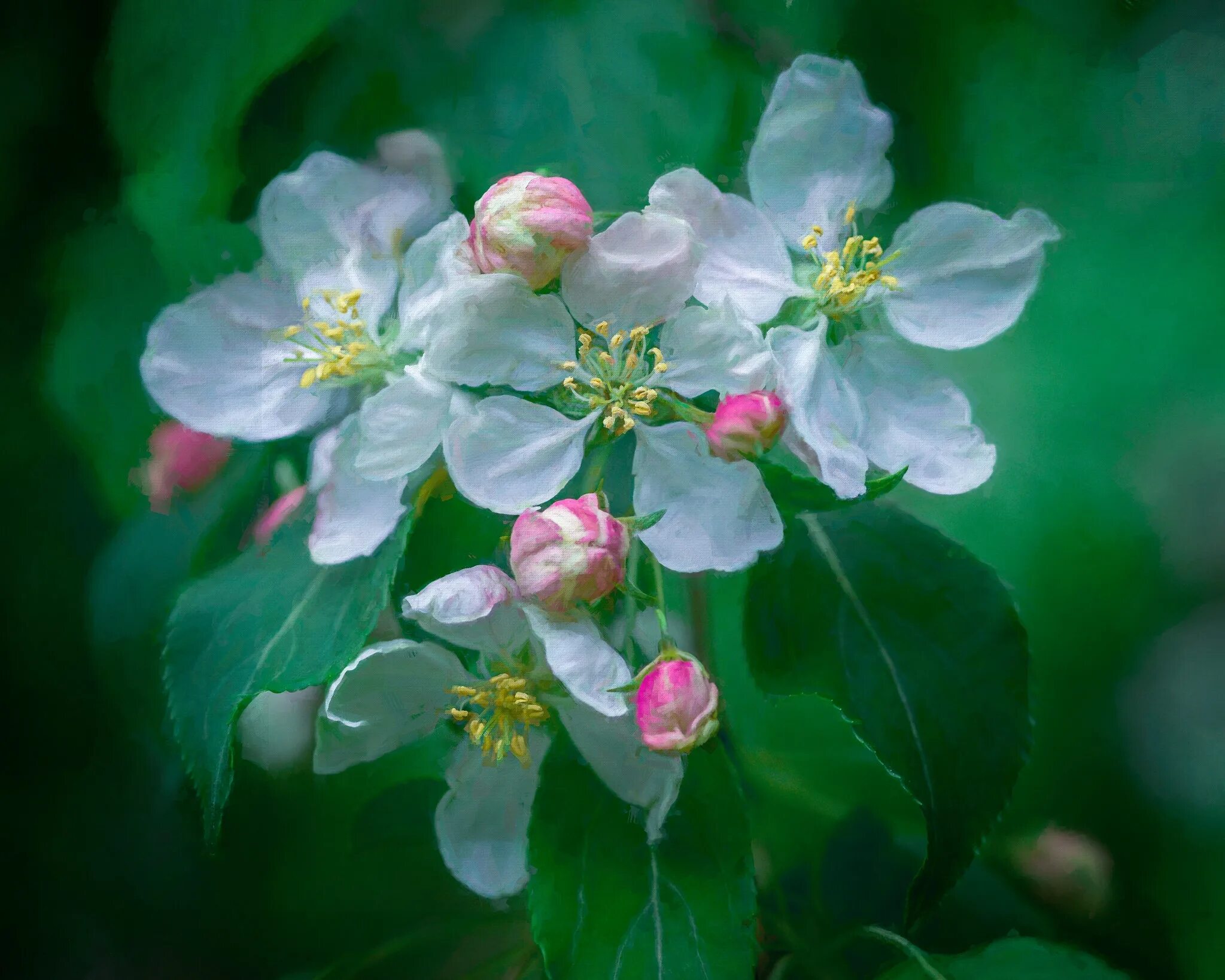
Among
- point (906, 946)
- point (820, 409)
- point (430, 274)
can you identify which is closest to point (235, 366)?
point (430, 274)

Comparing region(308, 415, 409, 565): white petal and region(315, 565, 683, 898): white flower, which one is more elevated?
region(308, 415, 409, 565): white petal

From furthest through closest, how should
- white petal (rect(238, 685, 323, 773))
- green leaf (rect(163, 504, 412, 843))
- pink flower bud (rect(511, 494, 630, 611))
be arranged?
white petal (rect(238, 685, 323, 773)), green leaf (rect(163, 504, 412, 843)), pink flower bud (rect(511, 494, 630, 611))

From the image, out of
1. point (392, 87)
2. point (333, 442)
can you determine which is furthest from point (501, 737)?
point (392, 87)

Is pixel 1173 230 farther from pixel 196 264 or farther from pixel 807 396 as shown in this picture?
pixel 196 264

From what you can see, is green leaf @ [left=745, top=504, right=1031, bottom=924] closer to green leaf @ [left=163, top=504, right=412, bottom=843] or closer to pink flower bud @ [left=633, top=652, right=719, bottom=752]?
pink flower bud @ [left=633, top=652, right=719, bottom=752]

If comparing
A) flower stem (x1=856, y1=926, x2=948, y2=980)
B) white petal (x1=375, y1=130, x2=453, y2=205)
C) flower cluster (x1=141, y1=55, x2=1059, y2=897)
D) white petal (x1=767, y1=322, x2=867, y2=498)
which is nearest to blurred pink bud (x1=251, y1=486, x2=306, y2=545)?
flower cluster (x1=141, y1=55, x2=1059, y2=897)

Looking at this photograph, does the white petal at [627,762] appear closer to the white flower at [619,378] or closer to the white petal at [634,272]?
the white flower at [619,378]

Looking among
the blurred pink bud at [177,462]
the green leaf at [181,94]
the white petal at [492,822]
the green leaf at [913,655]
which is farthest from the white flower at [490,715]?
the green leaf at [181,94]
